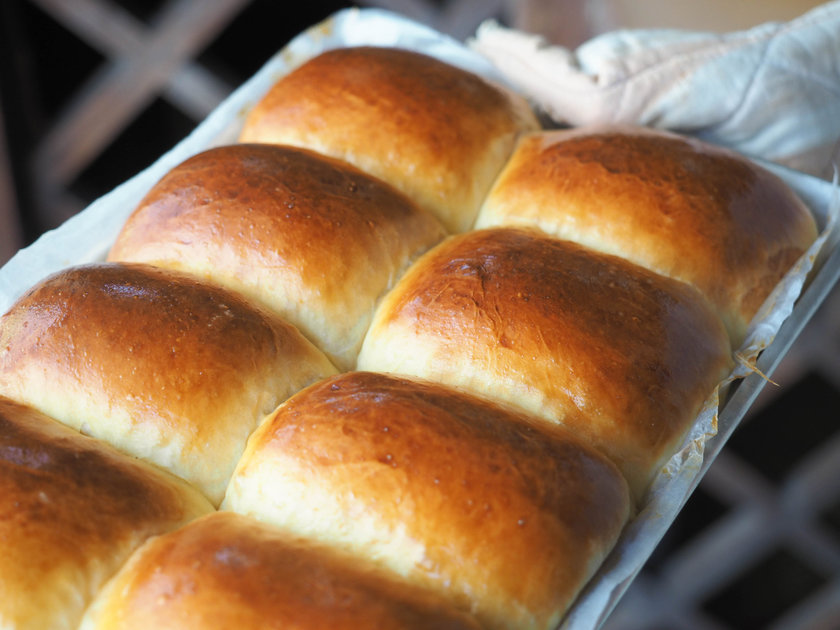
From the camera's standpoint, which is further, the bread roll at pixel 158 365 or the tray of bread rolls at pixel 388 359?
the bread roll at pixel 158 365

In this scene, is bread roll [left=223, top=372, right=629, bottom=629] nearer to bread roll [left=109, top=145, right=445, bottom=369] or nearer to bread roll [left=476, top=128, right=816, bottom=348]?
bread roll [left=109, top=145, right=445, bottom=369]

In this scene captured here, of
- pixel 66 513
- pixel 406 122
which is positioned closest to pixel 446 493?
pixel 66 513

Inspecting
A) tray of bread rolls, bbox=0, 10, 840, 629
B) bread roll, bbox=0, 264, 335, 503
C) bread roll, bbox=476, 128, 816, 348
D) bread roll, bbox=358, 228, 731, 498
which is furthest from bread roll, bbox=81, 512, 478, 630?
bread roll, bbox=476, 128, 816, 348

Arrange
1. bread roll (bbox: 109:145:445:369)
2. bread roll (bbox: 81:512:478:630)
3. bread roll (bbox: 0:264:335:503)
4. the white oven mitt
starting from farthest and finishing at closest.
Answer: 1. the white oven mitt
2. bread roll (bbox: 109:145:445:369)
3. bread roll (bbox: 0:264:335:503)
4. bread roll (bbox: 81:512:478:630)

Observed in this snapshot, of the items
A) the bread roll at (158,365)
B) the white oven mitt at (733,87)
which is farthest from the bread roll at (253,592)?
the white oven mitt at (733,87)

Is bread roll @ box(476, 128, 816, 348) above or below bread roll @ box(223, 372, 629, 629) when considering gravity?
above

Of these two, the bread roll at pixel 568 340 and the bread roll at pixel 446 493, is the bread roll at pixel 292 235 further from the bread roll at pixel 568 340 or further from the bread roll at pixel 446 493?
the bread roll at pixel 446 493
